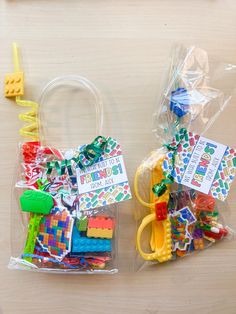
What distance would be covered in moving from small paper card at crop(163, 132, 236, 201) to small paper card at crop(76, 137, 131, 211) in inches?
3.1

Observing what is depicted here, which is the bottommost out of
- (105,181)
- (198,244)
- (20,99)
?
(198,244)

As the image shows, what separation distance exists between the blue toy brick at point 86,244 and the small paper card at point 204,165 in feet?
0.55

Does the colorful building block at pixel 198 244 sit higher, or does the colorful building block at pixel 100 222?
the colorful building block at pixel 100 222

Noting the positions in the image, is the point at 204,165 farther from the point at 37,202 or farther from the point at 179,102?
the point at 37,202

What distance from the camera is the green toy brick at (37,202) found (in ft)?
2.10

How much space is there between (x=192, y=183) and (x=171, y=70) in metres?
0.21

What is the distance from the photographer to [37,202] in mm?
640

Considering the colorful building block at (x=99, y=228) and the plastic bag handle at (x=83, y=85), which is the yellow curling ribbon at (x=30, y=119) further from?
the colorful building block at (x=99, y=228)

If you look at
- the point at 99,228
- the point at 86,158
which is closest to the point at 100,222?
the point at 99,228

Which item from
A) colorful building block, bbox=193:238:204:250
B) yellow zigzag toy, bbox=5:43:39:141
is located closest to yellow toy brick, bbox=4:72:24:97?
yellow zigzag toy, bbox=5:43:39:141

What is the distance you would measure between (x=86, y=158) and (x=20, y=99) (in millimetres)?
177

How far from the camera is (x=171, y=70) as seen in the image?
696mm

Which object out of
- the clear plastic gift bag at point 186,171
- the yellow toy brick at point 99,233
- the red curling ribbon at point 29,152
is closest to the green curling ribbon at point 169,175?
the clear plastic gift bag at point 186,171

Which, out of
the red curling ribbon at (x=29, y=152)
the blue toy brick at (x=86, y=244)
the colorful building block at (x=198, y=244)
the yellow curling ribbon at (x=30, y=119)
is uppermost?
the yellow curling ribbon at (x=30, y=119)
